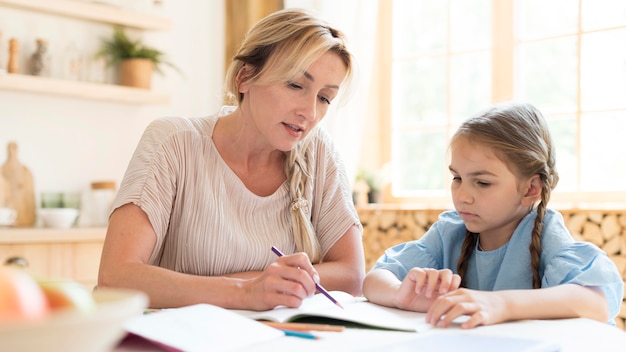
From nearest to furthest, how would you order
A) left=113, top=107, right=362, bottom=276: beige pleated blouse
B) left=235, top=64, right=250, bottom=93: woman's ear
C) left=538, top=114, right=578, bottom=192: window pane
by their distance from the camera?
left=113, top=107, right=362, bottom=276: beige pleated blouse, left=235, top=64, right=250, bottom=93: woman's ear, left=538, top=114, right=578, bottom=192: window pane

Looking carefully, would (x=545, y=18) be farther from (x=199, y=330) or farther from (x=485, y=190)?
(x=199, y=330)

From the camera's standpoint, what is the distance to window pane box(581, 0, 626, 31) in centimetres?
303

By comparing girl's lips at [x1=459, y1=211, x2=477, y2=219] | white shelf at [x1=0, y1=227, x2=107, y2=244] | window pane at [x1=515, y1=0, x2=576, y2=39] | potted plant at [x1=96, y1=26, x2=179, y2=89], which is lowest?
white shelf at [x1=0, y1=227, x2=107, y2=244]

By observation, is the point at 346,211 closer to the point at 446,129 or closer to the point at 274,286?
the point at 274,286

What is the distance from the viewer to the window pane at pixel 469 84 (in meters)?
3.49

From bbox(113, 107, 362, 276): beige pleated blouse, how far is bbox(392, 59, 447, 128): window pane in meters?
2.09

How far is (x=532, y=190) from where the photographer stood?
1532 millimetres

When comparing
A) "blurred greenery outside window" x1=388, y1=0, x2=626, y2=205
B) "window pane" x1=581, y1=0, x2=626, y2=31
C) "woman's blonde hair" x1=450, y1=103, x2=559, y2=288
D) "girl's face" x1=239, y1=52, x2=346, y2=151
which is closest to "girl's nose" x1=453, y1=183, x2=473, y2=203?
"woman's blonde hair" x1=450, y1=103, x2=559, y2=288

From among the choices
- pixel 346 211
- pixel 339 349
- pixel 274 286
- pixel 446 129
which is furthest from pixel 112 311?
pixel 446 129

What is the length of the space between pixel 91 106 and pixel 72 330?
3398 millimetres

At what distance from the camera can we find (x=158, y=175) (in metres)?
1.58

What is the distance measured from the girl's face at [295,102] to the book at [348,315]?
441 mm

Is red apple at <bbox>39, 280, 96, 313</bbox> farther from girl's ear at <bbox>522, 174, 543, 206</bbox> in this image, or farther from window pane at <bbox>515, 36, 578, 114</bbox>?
window pane at <bbox>515, 36, 578, 114</bbox>

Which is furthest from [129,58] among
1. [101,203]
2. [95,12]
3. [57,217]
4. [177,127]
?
[177,127]
